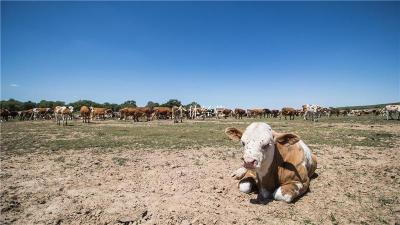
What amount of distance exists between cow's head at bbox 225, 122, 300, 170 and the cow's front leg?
1.82ft

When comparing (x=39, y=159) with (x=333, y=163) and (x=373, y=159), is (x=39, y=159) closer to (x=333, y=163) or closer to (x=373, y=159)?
(x=333, y=163)

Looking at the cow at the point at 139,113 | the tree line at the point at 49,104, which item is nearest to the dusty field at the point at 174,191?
the cow at the point at 139,113

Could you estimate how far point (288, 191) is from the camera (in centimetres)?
584

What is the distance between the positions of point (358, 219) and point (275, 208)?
138cm

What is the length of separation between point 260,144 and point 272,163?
790 millimetres

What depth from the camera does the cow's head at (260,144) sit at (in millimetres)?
5184

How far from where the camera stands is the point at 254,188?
6.65 meters

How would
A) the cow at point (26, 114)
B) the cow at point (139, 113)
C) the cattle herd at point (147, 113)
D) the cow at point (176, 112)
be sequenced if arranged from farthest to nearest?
1. the cow at point (26, 114)
2. the cow at point (139, 113)
3. the cow at point (176, 112)
4. the cattle herd at point (147, 113)

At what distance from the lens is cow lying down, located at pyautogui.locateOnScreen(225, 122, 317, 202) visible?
18.1 ft

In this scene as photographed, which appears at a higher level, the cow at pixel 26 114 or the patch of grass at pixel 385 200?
the cow at pixel 26 114

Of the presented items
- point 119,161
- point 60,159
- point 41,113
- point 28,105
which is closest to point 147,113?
point 41,113

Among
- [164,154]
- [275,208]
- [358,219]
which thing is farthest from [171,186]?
[164,154]

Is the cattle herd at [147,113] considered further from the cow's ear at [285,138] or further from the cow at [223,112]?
the cow's ear at [285,138]

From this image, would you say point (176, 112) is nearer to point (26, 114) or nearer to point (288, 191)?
point (26, 114)
